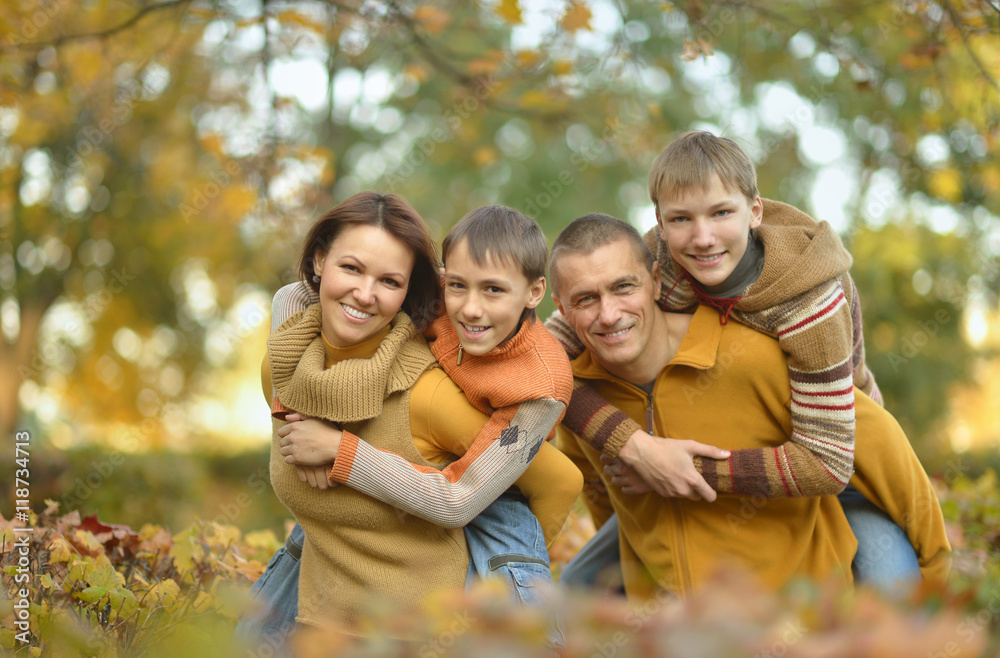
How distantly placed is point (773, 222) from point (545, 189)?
9.31 metres

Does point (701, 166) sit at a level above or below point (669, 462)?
above

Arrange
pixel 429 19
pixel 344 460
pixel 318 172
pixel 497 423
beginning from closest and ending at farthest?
pixel 344 460 → pixel 497 423 → pixel 429 19 → pixel 318 172

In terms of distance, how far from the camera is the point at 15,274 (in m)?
10.6

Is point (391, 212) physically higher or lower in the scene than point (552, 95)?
lower

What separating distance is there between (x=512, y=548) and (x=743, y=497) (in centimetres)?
99

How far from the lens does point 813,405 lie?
2695mm

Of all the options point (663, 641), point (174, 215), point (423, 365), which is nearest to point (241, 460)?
point (174, 215)

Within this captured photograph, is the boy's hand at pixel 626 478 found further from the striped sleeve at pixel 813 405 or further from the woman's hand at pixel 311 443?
the woman's hand at pixel 311 443

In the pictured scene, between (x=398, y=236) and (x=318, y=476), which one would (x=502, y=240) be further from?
(x=318, y=476)

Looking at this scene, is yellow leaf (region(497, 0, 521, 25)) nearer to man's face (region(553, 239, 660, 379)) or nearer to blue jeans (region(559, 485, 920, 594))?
man's face (region(553, 239, 660, 379))

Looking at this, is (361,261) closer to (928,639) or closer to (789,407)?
(789,407)

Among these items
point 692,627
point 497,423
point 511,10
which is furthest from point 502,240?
point 511,10

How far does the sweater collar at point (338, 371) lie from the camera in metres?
2.43

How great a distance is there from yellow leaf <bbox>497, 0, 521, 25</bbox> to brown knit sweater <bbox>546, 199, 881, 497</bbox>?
2268mm
